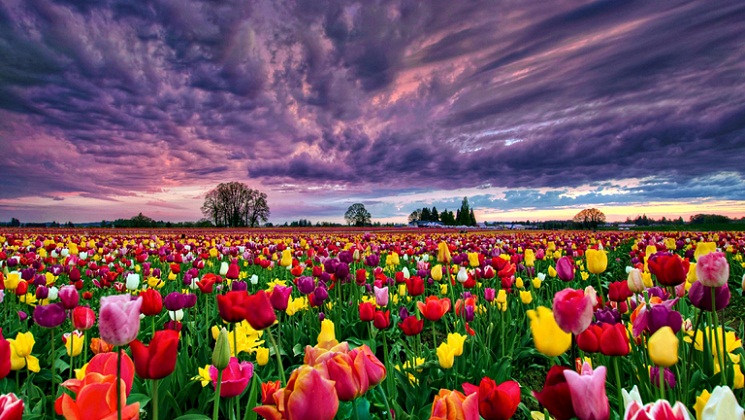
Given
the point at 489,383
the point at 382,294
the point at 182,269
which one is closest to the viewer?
the point at 489,383

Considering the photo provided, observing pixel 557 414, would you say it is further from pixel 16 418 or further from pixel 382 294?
pixel 382 294

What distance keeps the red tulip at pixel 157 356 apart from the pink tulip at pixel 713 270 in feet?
7.64

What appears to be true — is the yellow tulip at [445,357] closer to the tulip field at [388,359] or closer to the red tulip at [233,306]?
the tulip field at [388,359]

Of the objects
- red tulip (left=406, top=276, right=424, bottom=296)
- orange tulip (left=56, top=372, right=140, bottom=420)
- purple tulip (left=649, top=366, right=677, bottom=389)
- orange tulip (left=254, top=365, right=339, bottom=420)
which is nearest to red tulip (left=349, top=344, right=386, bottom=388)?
orange tulip (left=254, top=365, right=339, bottom=420)

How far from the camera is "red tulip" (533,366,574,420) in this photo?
3.34ft

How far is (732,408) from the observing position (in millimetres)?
893

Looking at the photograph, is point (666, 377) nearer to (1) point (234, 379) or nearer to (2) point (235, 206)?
(1) point (234, 379)

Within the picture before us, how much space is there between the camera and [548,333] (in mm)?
1322

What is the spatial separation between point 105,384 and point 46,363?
3.20 meters

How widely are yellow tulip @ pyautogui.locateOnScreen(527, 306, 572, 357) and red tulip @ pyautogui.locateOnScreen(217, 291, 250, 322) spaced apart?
1135 mm

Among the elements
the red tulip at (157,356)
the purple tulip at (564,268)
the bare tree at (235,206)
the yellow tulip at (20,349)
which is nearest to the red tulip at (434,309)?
the purple tulip at (564,268)

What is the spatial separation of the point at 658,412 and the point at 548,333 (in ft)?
1.44

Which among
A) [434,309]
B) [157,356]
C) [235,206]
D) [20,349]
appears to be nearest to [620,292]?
[434,309]

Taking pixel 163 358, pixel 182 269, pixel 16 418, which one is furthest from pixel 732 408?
pixel 182 269
